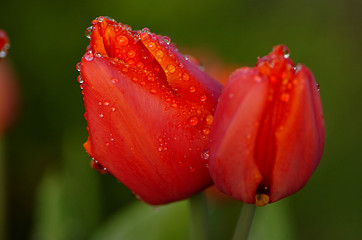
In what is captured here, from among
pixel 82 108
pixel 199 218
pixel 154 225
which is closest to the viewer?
pixel 199 218

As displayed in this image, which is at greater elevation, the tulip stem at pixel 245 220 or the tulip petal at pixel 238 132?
the tulip petal at pixel 238 132

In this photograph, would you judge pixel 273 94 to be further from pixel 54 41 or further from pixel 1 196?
pixel 54 41

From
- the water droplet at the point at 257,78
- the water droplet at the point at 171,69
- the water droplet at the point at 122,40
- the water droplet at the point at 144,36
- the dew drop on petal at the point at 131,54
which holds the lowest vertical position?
the water droplet at the point at 171,69

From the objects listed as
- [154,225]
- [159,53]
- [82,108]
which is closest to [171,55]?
[159,53]

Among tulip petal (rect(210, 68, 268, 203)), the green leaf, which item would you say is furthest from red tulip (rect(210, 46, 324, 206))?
the green leaf

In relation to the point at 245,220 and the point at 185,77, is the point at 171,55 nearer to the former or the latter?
the point at 185,77

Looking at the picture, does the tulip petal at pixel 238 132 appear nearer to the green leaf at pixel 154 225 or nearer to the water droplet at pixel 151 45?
the water droplet at pixel 151 45

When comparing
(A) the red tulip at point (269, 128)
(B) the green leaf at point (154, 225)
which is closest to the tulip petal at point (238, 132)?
(A) the red tulip at point (269, 128)

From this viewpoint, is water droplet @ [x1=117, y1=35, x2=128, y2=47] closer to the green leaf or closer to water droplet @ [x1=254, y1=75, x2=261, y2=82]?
water droplet @ [x1=254, y1=75, x2=261, y2=82]
